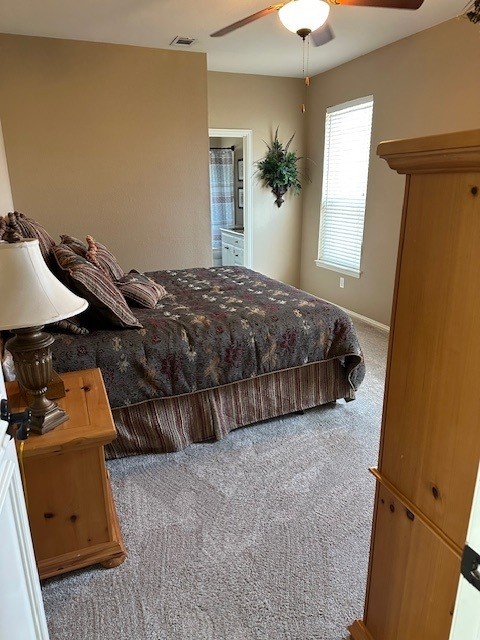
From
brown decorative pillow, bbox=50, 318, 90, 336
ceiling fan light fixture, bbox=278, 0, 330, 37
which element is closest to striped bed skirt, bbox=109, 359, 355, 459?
brown decorative pillow, bbox=50, 318, 90, 336

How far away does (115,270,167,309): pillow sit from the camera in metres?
2.67

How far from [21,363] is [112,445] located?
3.18 ft

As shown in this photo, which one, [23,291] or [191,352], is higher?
[23,291]

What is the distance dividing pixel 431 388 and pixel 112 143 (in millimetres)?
3804

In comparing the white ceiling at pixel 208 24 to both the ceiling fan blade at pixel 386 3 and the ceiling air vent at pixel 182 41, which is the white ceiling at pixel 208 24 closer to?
the ceiling air vent at pixel 182 41

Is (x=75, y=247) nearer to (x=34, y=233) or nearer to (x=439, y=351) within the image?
(x=34, y=233)

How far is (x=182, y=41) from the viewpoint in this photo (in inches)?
147

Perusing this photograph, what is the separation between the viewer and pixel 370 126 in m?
4.25

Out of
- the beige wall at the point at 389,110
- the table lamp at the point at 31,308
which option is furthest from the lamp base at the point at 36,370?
the beige wall at the point at 389,110

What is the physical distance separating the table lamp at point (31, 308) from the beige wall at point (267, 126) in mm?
4042

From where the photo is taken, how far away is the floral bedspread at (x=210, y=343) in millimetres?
2180

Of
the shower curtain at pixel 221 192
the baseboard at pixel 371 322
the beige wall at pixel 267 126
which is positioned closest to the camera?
the baseboard at pixel 371 322

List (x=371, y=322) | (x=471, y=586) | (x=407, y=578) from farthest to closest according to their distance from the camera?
1. (x=371, y=322)
2. (x=407, y=578)
3. (x=471, y=586)

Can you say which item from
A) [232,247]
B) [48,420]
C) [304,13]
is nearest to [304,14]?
[304,13]
